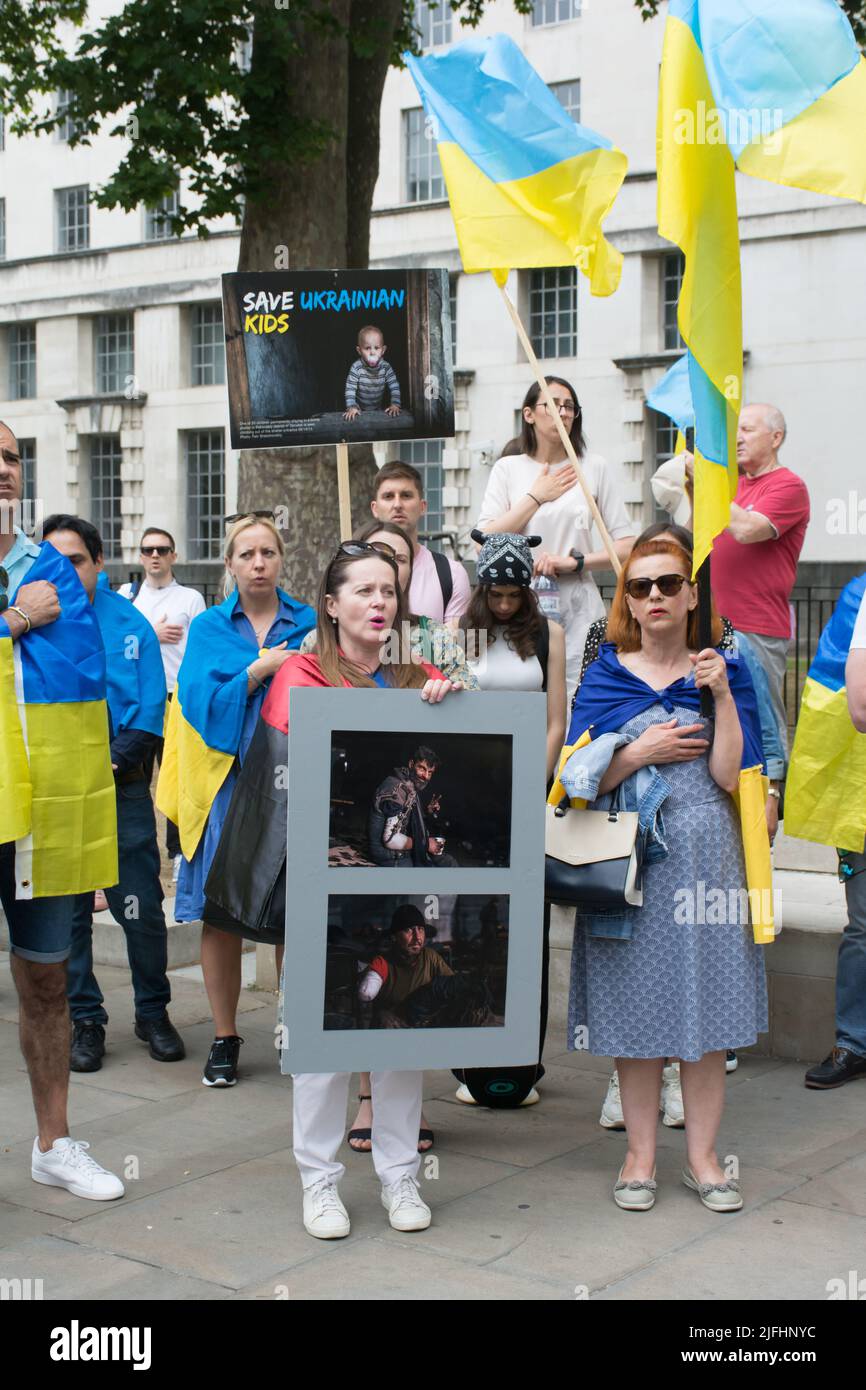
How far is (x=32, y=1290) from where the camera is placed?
4008 millimetres

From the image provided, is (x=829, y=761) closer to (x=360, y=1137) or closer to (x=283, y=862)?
(x=360, y=1137)

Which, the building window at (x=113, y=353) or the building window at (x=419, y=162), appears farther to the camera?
the building window at (x=113, y=353)

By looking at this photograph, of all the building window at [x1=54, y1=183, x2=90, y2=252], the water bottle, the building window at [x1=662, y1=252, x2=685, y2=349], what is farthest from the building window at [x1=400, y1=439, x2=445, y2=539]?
the water bottle

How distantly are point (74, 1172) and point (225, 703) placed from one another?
1.79 m

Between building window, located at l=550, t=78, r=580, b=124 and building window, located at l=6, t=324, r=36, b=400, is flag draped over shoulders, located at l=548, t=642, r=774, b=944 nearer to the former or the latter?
building window, located at l=550, t=78, r=580, b=124

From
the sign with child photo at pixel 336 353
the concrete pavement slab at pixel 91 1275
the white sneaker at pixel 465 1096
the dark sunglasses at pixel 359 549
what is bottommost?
Result: the white sneaker at pixel 465 1096

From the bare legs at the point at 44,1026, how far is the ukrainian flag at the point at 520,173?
2955 millimetres

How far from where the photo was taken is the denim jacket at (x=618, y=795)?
15.1 feet

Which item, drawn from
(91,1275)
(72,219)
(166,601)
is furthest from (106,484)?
(91,1275)

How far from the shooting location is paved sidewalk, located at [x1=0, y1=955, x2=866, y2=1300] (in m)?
4.05

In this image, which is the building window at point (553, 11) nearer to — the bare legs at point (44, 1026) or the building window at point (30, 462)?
the building window at point (30, 462)

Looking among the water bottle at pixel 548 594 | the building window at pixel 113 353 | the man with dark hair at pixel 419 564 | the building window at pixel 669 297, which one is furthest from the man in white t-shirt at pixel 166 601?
the building window at pixel 113 353

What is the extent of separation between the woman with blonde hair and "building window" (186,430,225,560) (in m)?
30.4

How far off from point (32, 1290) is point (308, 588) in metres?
8.10
